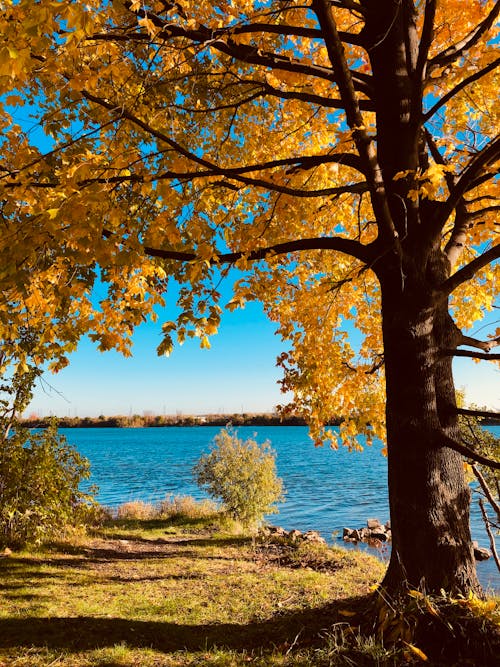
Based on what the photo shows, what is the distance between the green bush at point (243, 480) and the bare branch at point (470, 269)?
11.4m

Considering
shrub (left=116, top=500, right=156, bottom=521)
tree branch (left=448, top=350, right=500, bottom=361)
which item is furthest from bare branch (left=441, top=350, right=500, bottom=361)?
shrub (left=116, top=500, right=156, bottom=521)

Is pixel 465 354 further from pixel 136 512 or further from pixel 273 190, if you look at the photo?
pixel 136 512

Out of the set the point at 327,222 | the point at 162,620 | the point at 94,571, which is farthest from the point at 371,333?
the point at 94,571

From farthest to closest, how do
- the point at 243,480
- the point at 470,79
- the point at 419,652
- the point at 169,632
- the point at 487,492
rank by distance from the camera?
the point at 243,480
the point at 169,632
the point at 487,492
the point at 470,79
the point at 419,652

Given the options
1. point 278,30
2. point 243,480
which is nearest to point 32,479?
point 243,480

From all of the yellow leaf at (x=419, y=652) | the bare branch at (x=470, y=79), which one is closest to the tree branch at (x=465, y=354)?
the bare branch at (x=470, y=79)

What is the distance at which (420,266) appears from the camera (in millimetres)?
4488

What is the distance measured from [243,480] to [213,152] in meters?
11.3

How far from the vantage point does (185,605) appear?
21.8 ft

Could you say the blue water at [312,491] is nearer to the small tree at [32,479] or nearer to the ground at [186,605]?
the ground at [186,605]

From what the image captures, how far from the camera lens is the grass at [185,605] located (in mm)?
4617

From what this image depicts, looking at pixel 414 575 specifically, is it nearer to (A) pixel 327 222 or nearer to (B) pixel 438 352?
(B) pixel 438 352

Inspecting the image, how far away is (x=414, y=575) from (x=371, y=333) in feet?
15.0

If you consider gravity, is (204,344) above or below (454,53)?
below
